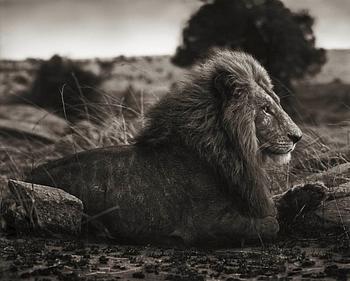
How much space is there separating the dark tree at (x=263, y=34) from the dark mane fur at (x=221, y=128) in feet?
32.3

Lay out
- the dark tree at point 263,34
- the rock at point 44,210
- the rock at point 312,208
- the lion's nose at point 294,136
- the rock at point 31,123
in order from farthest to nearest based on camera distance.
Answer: the dark tree at point 263,34 < the rock at point 31,123 < the rock at point 312,208 < the lion's nose at point 294,136 < the rock at point 44,210

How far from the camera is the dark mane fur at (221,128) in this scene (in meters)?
6.24

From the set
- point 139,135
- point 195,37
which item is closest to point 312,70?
point 195,37

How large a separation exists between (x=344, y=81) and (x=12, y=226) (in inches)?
942

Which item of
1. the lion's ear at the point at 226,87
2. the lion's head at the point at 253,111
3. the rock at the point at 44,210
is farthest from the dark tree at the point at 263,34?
the rock at the point at 44,210

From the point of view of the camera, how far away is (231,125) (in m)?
6.21

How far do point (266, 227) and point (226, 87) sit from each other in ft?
3.96

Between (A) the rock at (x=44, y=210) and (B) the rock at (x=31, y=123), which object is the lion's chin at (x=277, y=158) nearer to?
(A) the rock at (x=44, y=210)

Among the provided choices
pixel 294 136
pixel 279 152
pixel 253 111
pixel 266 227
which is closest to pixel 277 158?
pixel 279 152

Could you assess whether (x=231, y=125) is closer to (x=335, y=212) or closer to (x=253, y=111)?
(x=253, y=111)

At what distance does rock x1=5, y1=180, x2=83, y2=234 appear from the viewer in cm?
619

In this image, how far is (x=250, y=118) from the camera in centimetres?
625

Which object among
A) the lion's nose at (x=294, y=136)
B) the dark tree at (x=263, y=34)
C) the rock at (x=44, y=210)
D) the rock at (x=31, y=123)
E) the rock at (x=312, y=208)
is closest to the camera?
the rock at (x=44, y=210)

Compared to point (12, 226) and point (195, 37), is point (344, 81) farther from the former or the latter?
point (12, 226)
